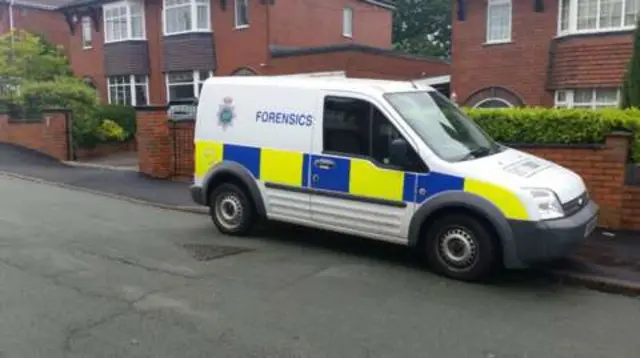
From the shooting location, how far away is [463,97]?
1752 centimetres

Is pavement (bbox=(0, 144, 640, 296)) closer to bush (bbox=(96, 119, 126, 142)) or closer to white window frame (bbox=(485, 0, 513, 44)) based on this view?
bush (bbox=(96, 119, 126, 142))

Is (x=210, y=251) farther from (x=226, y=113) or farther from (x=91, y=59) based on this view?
(x=91, y=59)

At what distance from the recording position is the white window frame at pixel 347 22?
25547mm

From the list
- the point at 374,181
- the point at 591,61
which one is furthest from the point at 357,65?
the point at 374,181

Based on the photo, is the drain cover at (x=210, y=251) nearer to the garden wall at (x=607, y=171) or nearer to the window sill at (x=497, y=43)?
the garden wall at (x=607, y=171)

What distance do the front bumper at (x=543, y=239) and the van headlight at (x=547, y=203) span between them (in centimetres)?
6

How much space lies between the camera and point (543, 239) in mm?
5344

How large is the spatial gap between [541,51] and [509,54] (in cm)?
86

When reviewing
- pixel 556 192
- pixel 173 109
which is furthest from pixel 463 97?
pixel 556 192

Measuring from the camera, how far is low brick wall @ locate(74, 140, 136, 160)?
17417mm

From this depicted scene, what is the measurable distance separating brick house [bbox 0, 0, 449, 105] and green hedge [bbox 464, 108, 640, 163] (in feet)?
34.6

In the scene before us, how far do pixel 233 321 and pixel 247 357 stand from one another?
69 centimetres

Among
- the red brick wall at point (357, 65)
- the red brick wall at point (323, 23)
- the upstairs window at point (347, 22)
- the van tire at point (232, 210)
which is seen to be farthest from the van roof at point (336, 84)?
the upstairs window at point (347, 22)

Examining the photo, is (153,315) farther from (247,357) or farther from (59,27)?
(59,27)
